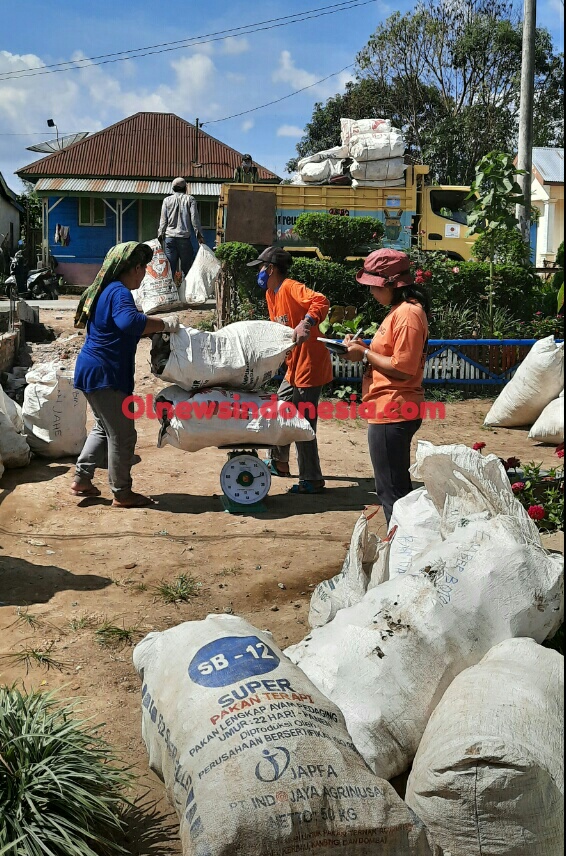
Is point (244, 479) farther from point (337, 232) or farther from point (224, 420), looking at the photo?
point (337, 232)

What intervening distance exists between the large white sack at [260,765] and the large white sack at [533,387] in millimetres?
6126

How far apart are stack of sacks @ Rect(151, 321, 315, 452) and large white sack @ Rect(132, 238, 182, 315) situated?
6579 millimetres

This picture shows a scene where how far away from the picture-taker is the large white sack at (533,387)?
26.5 feet

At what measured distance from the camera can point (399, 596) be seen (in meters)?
2.80

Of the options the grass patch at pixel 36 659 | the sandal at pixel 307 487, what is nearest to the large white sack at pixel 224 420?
the sandal at pixel 307 487

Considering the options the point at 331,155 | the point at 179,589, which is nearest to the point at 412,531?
the point at 179,589

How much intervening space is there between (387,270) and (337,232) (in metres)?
8.40

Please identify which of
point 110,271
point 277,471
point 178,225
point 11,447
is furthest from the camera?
point 178,225

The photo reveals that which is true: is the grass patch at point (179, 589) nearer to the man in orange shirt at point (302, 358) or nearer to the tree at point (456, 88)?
the man in orange shirt at point (302, 358)

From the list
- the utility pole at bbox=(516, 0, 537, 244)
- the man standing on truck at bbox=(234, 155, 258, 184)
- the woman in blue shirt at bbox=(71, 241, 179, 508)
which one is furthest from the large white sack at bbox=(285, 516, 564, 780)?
the man standing on truck at bbox=(234, 155, 258, 184)

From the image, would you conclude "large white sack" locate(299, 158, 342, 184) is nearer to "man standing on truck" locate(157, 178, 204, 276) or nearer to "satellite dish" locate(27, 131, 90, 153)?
"man standing on truck" locate(157, 178, 204, 276)

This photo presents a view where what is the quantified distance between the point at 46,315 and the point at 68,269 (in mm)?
9080

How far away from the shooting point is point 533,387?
27.2 ft

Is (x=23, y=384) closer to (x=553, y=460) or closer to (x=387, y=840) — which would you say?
(x=553, y=460)
